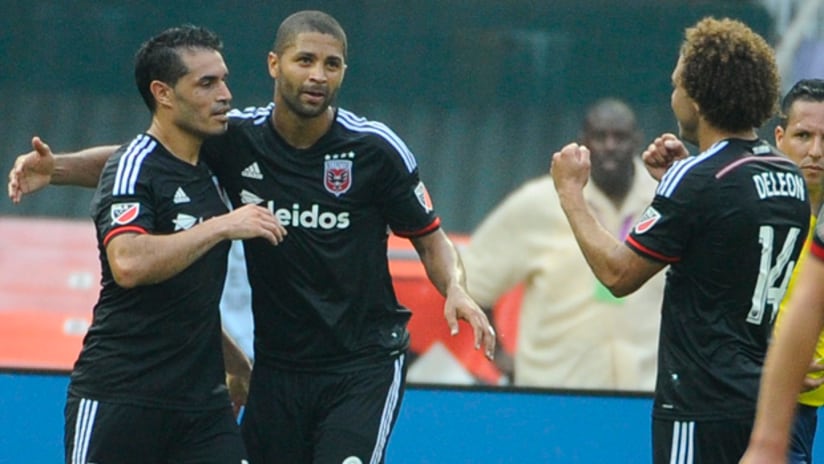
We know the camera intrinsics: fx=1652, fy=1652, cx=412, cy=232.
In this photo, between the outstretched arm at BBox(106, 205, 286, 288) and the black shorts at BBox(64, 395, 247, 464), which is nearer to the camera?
the outstretched arm at BBox(106, 205, 286, 288)

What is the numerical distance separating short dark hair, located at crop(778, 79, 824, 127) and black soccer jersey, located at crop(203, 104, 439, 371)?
1.14 meters

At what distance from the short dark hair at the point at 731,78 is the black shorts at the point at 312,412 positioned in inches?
51.8

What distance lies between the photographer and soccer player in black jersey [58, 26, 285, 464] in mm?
4602

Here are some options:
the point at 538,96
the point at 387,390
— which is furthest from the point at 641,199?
the point at 387,390

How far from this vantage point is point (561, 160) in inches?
176

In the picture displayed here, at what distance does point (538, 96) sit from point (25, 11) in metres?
2.21

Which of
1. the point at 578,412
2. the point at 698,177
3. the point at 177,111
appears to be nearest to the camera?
the point at 698,177

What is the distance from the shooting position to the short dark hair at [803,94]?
15.9 ft

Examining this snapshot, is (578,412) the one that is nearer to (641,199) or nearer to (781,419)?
(641,199)

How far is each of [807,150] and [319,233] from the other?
57.4 inches

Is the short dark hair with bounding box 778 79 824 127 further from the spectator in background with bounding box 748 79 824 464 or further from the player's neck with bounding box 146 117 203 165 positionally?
the player's neck with bounding box 146 117 203 165

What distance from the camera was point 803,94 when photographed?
486 centimetres

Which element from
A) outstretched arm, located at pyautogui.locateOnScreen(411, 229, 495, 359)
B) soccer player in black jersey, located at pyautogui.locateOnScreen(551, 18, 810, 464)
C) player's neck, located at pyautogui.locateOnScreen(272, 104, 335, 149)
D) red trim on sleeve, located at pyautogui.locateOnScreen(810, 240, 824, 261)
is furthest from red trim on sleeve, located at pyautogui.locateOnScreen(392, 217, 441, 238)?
red trim on sleeve, located at pyautogui.locateOnScreen(810, 240, 824, 261)

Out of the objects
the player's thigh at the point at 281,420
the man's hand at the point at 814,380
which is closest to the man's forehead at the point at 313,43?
the player's thigh at the point at 281,420
